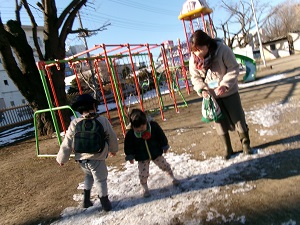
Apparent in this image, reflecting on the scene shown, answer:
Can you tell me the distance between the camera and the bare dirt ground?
2.44 meters

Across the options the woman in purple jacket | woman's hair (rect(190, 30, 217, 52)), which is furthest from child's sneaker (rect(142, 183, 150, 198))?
woman's hair (rect(190, 30, 217, 52))

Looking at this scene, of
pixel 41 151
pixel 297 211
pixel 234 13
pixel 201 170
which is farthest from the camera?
pixel 234 13

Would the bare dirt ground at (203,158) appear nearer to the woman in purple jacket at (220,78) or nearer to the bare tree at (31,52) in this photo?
the woman in purple jacket at (220,78)

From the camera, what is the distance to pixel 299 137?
12.4ft

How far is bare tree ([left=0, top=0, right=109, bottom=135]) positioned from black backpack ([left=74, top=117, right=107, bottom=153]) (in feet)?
20.4

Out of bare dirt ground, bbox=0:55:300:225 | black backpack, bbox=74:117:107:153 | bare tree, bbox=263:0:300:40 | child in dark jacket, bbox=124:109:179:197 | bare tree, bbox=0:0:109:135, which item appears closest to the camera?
bare dirt ground, bbox=0:55:300:225

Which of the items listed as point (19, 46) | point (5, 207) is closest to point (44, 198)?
point (5, 207)

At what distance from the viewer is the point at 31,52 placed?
8.95 meters

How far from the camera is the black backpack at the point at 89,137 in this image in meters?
2.82

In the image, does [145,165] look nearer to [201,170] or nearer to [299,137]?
[201,170]

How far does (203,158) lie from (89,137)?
177 cm

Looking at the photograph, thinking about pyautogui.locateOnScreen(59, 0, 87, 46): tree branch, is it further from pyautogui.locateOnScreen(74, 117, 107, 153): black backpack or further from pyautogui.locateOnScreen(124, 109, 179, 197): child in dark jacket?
pyautogui.locateOnScreen(124, 109, 179, 197): child in dark jacket

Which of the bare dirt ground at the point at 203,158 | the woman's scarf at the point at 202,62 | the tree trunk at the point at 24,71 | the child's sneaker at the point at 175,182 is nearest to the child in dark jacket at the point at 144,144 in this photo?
the child's sneaker at the point at 175,182

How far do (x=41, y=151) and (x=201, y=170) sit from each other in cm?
487
